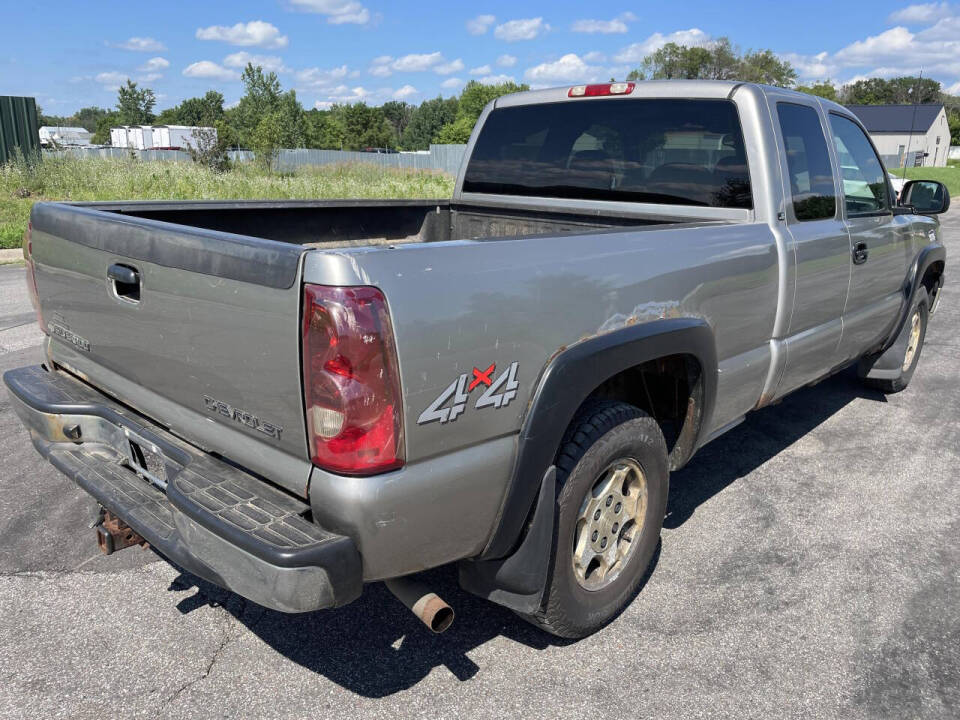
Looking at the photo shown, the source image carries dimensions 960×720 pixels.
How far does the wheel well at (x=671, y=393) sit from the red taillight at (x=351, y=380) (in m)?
1.21

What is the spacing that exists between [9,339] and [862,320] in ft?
22.7

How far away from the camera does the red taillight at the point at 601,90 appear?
4008 mm

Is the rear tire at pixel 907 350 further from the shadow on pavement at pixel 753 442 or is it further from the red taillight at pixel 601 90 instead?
the red taillight at pixel 601 90

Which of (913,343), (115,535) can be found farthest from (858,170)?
(115,535)

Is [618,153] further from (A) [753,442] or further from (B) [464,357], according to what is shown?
(B) [464,357]

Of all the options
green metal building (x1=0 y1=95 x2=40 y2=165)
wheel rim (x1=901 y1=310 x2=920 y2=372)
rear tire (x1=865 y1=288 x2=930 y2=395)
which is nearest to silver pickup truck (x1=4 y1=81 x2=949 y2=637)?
rear tire (x1=865 y1=288 x2=930 y2=395)

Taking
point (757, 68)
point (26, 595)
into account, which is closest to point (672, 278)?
point (26, 595)

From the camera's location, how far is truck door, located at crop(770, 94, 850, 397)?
368 cm

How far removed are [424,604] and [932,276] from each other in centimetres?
543

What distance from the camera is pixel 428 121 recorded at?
411 feet

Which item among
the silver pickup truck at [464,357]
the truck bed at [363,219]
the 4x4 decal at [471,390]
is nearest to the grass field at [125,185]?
the truck bed at [363,219]

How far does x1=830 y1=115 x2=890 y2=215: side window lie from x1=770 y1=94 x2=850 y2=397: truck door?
0.24m

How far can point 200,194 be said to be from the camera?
54.7ft

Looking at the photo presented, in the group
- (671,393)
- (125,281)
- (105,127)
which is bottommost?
(671,393)
